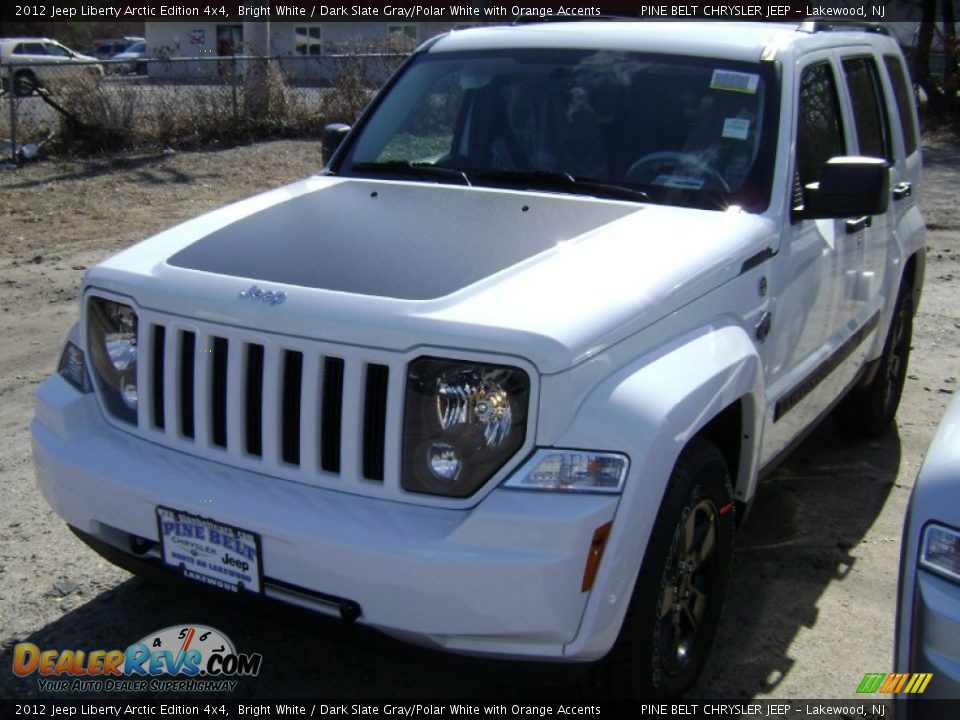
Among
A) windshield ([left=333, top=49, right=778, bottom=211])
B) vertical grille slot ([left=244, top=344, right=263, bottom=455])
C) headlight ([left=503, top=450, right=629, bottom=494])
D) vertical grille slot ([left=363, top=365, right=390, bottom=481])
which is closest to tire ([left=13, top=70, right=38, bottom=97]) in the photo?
windshield ([left=333, top=49, right=778, bottom=211])

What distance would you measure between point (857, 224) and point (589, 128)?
124 cm

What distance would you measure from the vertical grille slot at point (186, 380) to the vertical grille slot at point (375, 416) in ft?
2.01

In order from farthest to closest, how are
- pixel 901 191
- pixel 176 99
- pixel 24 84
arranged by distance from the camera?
1. pixel 176 99
2. pixel 24 84
3. pixel 901 191

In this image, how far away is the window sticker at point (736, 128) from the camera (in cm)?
407

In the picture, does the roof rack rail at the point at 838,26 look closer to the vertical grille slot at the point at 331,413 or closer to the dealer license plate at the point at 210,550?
the vertical grille slot at the point at 331,413

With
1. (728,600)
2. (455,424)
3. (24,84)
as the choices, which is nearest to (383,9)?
(24,84)

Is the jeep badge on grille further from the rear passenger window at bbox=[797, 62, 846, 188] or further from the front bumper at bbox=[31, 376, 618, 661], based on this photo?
the rear passenger window at bbox=[797, 62, 846, 188]

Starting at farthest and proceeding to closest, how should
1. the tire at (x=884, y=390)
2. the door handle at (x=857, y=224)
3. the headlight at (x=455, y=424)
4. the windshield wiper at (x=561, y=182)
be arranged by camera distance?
the tire at (x=884, y=390), the door handle at (x=857, y=224), the windshield wiper at (x=561, y=182), the headlight at (x=455, y=424)

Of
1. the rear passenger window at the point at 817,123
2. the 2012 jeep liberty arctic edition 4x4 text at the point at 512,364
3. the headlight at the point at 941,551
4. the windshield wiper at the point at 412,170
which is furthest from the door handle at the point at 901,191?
the headlight at the point at 941,551

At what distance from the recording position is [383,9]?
33.4 meters

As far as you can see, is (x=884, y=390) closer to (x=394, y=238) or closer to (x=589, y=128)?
(x=589, y=128)

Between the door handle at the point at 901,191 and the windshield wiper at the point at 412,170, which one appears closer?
the windshield wiper at the point at 412,170

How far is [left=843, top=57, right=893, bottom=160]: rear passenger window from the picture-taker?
4.89 m

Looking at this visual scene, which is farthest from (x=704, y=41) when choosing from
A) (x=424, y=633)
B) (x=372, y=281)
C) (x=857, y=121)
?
(x=424, y=633)
